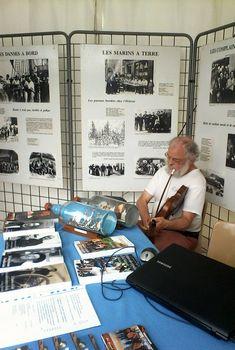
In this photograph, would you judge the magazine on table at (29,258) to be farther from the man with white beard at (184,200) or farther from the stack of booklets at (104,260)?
the man with white beard at (184,200)

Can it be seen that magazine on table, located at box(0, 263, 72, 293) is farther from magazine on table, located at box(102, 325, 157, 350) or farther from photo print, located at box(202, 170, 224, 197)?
photo print, located at box(202, 170, 224, 197)

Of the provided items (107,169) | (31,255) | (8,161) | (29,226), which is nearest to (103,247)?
(31,255)

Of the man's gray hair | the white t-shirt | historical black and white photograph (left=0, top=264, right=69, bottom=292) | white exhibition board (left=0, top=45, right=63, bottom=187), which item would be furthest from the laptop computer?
white exhibition board (left=0, top=45, right=63, bottom=187)

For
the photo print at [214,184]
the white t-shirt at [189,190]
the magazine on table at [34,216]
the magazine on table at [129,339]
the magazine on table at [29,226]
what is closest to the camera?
the magazine on table at [129,339]

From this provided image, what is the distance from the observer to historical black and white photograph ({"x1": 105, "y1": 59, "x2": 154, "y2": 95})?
2.21 metres

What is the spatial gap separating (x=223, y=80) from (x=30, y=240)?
1.60 meters

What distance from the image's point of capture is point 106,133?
7.62 feet

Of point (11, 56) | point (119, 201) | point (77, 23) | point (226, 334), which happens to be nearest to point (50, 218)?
point (119, 201)

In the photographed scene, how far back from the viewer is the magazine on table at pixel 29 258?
113cm

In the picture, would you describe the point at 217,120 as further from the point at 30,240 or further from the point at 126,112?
the point at 30,240

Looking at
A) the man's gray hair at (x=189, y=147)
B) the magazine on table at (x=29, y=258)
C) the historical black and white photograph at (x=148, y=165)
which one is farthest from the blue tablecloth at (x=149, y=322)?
the historical black and white photograph at (x=148, y=165)

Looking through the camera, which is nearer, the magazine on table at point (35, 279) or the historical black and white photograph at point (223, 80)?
the magazine on table at point (35, 279)

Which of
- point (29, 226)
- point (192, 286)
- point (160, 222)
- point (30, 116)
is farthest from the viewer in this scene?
point (30, 116)

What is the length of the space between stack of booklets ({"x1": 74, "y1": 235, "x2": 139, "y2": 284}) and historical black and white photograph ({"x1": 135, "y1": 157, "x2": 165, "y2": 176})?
1042 mm
